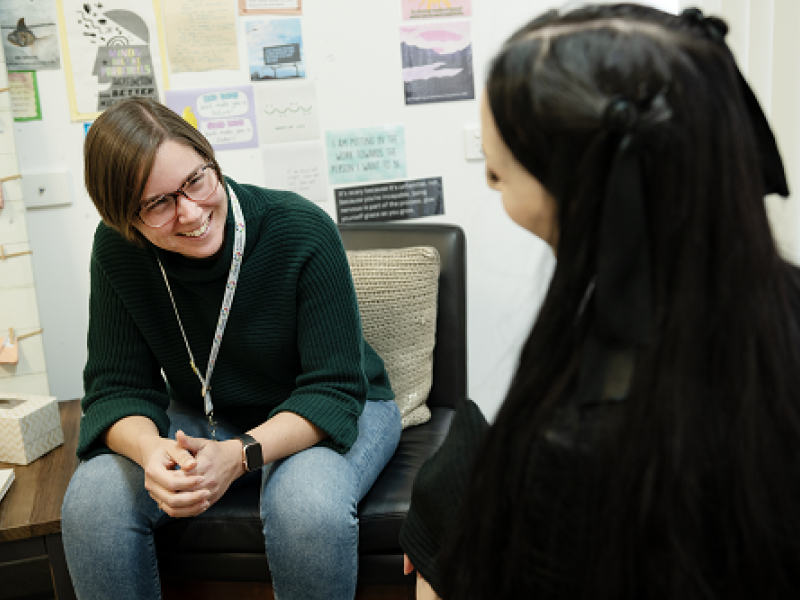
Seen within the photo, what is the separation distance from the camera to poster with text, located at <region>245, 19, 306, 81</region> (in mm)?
1802

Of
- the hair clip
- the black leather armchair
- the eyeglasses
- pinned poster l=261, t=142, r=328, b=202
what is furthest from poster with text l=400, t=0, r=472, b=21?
the hair clip

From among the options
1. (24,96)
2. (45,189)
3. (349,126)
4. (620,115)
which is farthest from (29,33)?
(620,115)

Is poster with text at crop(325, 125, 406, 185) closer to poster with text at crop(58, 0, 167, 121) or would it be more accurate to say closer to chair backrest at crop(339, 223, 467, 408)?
chair backrest at crop(339, 223, 467, 408)

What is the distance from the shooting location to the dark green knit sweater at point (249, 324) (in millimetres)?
1252

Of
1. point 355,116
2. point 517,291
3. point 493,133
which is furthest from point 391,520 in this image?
point 355,116

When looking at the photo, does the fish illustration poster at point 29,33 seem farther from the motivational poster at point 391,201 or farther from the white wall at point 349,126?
the motivational poster at point 391,201

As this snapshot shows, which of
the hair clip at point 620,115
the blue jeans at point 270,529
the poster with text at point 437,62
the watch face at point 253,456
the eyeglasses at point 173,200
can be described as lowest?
the blue jeans at point 270,529

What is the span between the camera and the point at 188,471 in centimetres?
109

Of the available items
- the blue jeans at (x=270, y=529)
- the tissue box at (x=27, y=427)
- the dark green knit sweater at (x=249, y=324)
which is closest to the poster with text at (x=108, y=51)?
the dark green knit sweater at (x=249, y=324)

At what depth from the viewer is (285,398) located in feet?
4.43

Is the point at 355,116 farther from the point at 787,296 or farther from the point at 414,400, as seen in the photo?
the point at 787,296

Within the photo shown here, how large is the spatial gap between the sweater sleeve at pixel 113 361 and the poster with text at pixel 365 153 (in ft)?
2.59

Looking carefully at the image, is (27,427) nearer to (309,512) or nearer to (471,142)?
A: (309,512)

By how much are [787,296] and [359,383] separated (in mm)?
818
